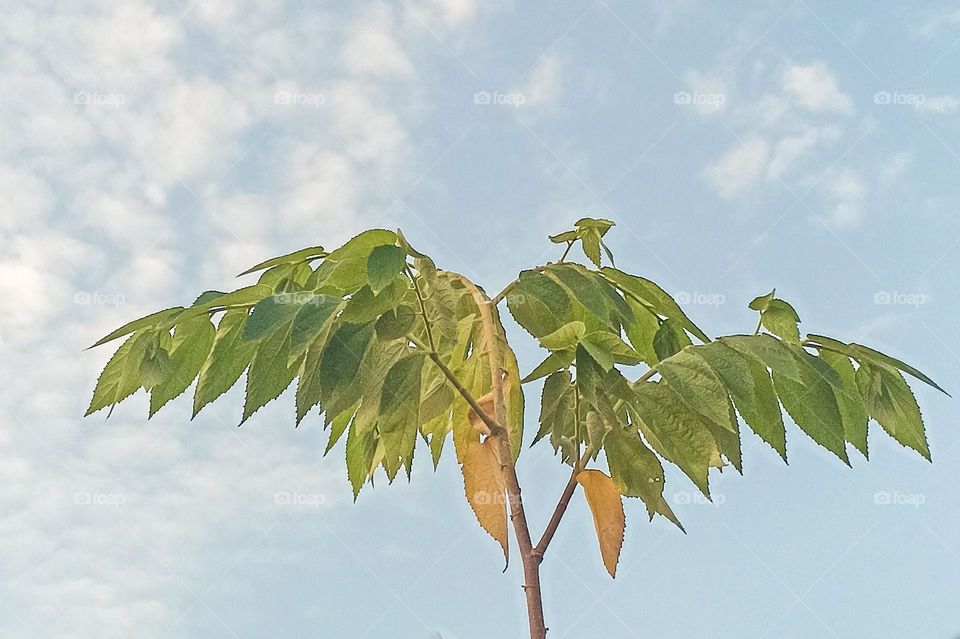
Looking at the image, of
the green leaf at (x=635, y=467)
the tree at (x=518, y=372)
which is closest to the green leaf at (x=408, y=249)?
the tree at (x=518, y=372)

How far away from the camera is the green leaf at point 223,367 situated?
2.45 ft

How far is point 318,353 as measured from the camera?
26.5 inches

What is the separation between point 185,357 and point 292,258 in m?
0.13

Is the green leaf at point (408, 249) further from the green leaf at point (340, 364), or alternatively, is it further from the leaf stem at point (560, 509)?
the leaf stem at point (560, 509)

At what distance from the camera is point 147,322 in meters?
0.77

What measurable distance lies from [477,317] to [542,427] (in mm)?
123

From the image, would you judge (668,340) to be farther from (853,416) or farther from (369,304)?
(369,304)

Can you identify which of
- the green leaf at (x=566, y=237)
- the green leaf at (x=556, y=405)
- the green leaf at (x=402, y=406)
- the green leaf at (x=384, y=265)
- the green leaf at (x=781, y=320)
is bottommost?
the green leaf at (x=781, y=320)

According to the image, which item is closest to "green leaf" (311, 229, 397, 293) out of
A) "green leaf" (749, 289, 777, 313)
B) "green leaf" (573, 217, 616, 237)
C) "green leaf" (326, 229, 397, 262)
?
"green leaf" (326, 229, 397, 262)

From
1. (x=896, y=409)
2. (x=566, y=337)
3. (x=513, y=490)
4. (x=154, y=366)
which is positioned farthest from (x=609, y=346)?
(x=154, y=366)

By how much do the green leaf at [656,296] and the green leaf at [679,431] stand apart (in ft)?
0.41

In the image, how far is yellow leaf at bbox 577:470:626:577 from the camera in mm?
780

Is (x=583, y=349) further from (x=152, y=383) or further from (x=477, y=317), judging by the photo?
(x=152, y=383)

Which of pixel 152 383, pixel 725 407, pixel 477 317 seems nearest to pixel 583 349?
pixel 725 407
